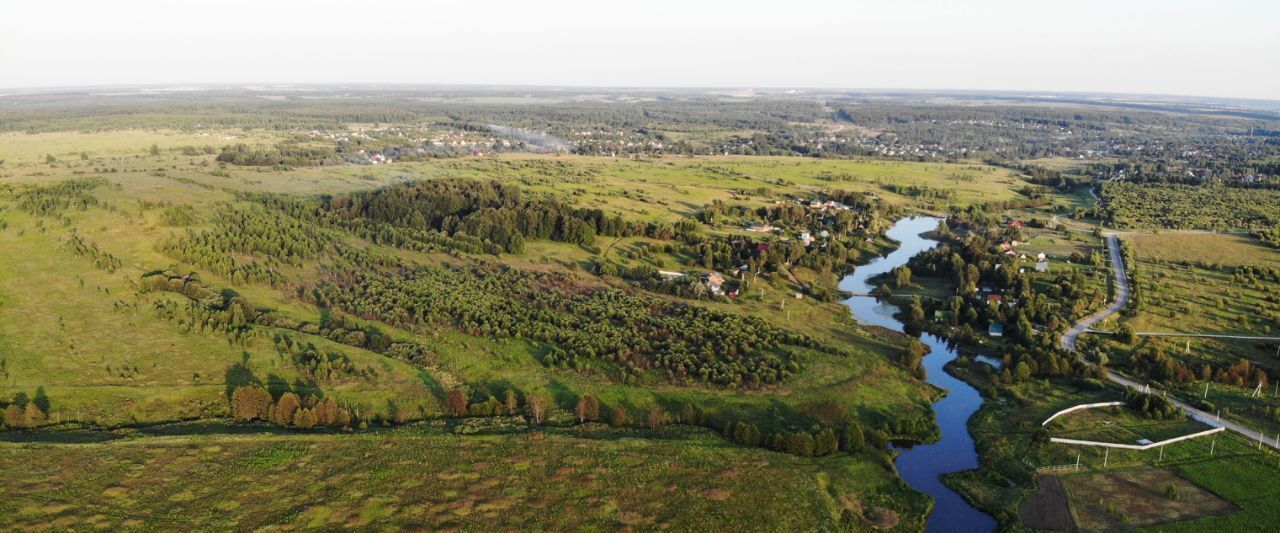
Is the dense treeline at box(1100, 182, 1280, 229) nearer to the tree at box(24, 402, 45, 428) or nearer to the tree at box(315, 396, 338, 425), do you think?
the tree at box(315, 396, 338, 425)

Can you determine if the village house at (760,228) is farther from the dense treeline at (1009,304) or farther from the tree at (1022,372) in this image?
the tree at (1022,372)

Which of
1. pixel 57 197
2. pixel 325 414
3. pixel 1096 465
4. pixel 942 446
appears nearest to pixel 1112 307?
pixel 1096 465

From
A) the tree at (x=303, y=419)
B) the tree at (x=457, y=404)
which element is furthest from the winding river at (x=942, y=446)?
the tree at (x=303, y=419)

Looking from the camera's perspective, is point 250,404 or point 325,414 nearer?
point 325,414

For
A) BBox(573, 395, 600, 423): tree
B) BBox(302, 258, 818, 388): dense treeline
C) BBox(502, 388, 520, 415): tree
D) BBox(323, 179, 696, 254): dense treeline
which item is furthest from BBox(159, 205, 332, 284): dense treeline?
BBox(573, 395, 600, 423): tree

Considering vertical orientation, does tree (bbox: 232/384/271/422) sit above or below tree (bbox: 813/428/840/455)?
above

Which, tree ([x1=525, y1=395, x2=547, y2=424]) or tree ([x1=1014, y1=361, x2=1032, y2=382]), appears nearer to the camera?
tree ([x1=525, y1=395, x2=547, y2=424])

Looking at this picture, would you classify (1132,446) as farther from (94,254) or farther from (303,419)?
(94,254)
